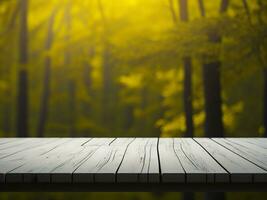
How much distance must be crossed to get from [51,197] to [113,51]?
7521 millimetres

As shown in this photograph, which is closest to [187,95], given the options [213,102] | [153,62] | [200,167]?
[213,102]

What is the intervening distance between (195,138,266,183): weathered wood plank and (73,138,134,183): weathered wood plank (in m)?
0.76

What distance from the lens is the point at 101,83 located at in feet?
88.2

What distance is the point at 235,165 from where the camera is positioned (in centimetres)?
316

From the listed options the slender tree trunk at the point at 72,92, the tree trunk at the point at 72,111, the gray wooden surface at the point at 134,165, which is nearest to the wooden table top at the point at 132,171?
the gray wooden surface at the point at 134,165

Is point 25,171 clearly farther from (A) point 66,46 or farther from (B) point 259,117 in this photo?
(B) point 259,117

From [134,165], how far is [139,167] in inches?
3.8

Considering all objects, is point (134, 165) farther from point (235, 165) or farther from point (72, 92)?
point (72, 92)

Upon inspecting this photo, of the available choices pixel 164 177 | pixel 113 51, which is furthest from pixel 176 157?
pixel 113 51

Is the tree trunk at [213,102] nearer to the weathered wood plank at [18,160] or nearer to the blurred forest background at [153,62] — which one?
the blurred forest background at [153,62]

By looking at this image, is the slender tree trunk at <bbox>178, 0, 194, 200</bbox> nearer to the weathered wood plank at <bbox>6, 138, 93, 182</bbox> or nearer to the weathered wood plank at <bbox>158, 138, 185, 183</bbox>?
the weathered wood plank at <bbox>158, 138, 185, 183</bbox>

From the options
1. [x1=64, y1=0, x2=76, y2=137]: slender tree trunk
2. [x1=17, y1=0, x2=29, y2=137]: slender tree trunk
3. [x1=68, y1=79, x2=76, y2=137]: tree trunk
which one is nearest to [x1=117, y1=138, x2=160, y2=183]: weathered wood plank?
[x1=17, y1=0, x2=29, y2=137]: slender tree trunk

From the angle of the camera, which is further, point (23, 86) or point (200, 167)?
point (23, 86)

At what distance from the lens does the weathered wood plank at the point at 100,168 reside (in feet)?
9.34
